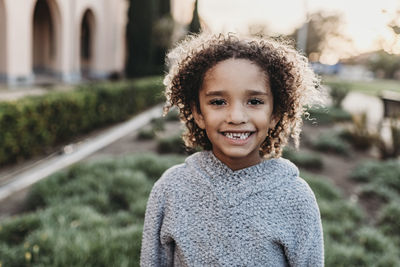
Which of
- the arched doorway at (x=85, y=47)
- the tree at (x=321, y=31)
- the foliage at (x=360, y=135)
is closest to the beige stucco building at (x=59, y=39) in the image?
the arched doorway at (x=85, y=47)

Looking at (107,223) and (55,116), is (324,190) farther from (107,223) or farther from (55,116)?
(55,116)

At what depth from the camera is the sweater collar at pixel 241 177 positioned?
1.41 m

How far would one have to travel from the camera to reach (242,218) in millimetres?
1381

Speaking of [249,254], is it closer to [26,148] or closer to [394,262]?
[394,262]

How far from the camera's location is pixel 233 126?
1383 millimetres

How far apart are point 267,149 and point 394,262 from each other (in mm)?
2324

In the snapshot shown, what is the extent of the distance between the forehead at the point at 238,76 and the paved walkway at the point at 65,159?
3.88 m

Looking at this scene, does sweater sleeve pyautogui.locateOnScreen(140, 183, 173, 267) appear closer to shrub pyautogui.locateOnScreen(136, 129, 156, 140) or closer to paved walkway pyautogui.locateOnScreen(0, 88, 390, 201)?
paved walkway pyautogui.locateOnScreen(0, 88, 390, 201)

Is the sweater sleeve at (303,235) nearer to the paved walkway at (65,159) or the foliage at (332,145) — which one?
the paved walkway at (65,159)

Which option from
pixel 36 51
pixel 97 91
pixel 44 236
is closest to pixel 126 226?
pixel 44 236

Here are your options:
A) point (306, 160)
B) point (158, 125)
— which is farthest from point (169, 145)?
point (306, 160)

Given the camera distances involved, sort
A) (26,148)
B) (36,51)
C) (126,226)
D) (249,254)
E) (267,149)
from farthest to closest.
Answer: (36,51) < (26,148) < (126,226) < (267,149) < (249,254)

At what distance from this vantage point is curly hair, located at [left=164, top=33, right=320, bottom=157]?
4.82 feet

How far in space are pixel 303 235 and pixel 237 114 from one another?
19.6 inches
